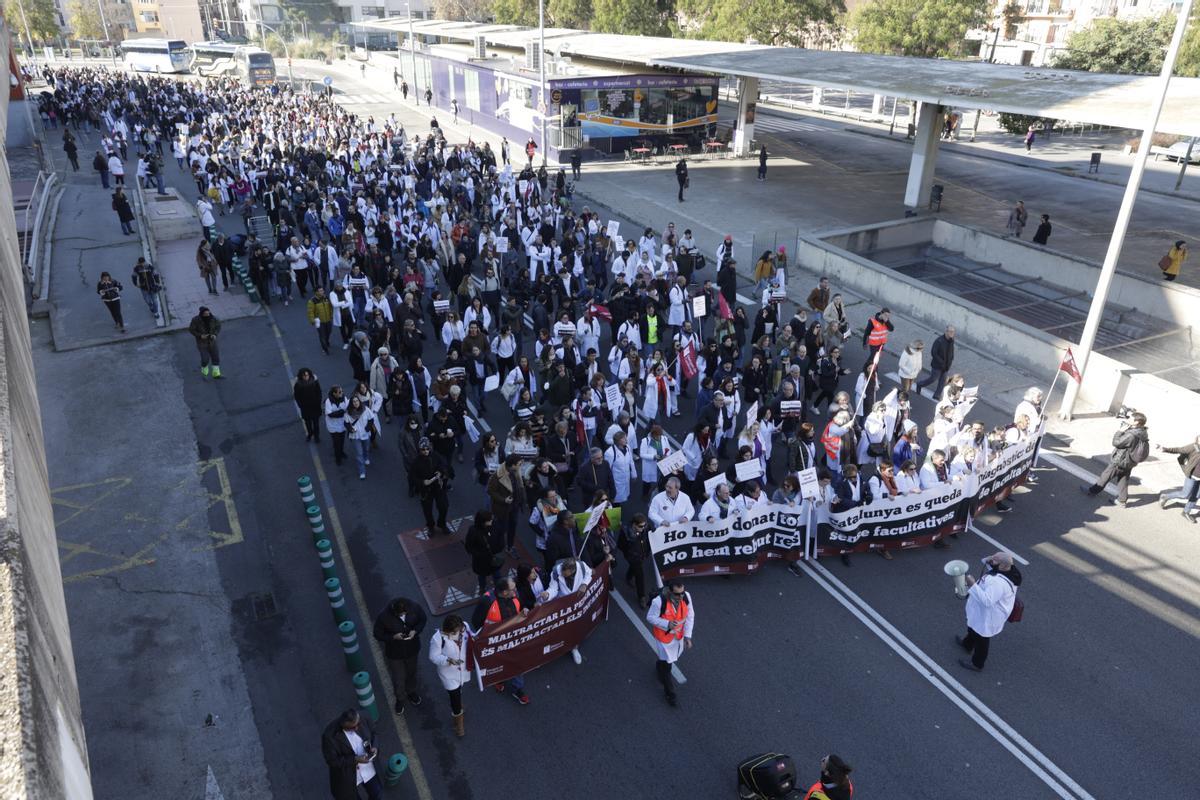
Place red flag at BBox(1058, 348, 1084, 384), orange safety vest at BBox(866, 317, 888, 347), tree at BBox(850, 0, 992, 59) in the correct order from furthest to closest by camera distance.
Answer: tree at BBox(850, 0, 992, 59) < orange safety vest at BBox(866, 317, 888, 347) < red flag at BBox(1058, 348, 1084, 384)

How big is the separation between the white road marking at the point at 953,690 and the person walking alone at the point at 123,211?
22203 mm

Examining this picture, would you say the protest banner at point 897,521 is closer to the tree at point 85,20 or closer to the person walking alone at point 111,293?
the person walking alone at point 111,293

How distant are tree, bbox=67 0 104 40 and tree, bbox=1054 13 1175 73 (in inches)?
4312

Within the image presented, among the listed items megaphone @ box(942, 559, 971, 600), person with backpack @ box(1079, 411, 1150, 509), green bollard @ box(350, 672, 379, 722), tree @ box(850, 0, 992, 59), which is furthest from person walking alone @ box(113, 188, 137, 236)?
tree @ box(850, 0, 992, 59)

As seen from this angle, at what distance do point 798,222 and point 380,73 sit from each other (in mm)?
61302

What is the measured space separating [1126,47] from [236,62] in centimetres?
6480

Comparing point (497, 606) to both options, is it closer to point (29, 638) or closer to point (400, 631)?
point (400, 631)

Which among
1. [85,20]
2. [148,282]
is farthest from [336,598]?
[85,20]

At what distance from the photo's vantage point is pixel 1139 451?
1078 centimetres

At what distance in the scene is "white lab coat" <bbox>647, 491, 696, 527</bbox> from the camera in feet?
30.4

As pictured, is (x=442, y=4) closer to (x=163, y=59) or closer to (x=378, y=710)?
(x=163, y=59)

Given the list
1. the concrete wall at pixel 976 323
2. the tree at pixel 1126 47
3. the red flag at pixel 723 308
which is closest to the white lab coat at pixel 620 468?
the red flag at pixel 723 308

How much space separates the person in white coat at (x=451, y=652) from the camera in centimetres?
705

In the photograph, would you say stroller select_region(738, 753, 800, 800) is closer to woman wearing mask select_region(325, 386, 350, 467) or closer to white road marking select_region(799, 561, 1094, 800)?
white road marking select_region(799, 561, 1094, 800)
